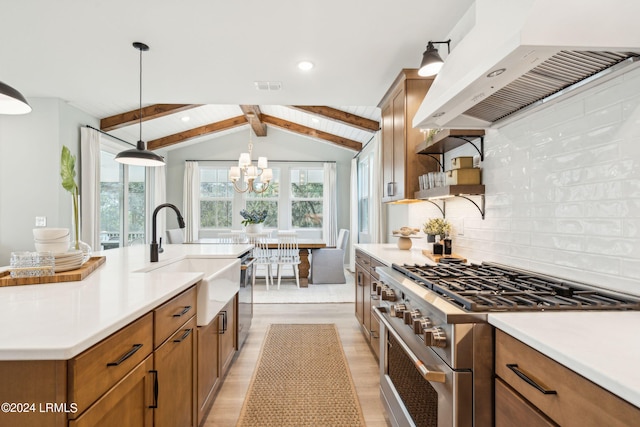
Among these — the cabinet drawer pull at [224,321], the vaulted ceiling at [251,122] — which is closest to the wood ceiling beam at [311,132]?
the vaulted ceiling at [251,122]

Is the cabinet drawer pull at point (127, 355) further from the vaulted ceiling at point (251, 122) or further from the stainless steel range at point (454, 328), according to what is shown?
the vaulted ceiling at point (251, 122)

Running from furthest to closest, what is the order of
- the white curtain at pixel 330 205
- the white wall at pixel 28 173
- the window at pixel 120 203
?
1. the white curtain at pixel 330 205
2. the window at pixel 120 203
3. the white wall at pixel 28 173

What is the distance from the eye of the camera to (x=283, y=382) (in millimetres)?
2430

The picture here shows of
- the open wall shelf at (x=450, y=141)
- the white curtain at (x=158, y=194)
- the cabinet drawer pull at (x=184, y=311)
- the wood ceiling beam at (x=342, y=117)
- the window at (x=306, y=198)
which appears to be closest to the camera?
the cabinet drawer pull at (x=184, y=311)

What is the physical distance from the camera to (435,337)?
44.6 inches

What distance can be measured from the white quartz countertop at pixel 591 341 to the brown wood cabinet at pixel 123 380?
1093 millimetres

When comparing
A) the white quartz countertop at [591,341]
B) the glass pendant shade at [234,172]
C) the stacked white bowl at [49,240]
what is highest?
the glass pendant shade at [234,172]

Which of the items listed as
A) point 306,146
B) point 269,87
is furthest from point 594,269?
point 306,146

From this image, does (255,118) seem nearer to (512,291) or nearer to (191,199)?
(191,199)

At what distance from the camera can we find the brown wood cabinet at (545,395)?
0.63m

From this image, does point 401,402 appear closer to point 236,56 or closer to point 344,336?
point 344,336

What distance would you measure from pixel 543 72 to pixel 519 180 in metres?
0.65

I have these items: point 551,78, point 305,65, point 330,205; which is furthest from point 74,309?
point 330,205

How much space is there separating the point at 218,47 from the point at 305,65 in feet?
2.42
